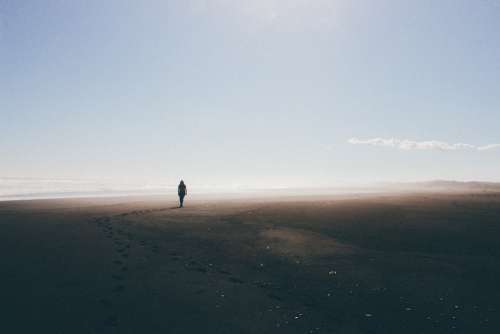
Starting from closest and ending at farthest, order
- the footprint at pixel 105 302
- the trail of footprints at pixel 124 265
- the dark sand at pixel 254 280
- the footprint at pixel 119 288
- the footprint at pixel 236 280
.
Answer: the dark sand at pixel 254 280 < the footprint at pixel 105 302 < the trail of footprints at pixel 124 265 < the footprint at pixel 119 288 < the footprint at pixel 236 280

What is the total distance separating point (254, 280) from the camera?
25.7 ft

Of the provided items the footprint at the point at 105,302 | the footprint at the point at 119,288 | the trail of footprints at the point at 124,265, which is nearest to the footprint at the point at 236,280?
the trail of footprints at the point at 124,265

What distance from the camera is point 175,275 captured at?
8211 millimetres

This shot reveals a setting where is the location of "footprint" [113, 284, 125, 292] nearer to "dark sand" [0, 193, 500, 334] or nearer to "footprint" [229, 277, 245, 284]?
"dark sand" [0, 193, 500, 334]

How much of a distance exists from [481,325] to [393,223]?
10116 millimetres

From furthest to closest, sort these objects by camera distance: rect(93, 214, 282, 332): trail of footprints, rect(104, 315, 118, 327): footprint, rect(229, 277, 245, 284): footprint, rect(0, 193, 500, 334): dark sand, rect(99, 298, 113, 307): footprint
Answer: rect(229, 277, 245, 284): footprint → rect(93, 214, 282, 332): trail of footprints → rect(99, 298, 113, 307): footprint → rect(0, 193, 500, 334): dark sand → rect(104, 315, 118, 327): footprint

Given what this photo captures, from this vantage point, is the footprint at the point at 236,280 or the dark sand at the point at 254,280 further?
the footprint at the point at 236,280

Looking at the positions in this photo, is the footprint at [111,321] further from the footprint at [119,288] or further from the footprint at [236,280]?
the footprint at [236,280]

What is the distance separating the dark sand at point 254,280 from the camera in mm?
5668

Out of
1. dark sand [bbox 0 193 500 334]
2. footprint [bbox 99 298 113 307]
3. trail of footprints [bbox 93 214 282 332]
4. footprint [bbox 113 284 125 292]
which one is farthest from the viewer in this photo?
footprint [bbox 113 284 125 292]

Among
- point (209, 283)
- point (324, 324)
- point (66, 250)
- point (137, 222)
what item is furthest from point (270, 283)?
point (137, 222)

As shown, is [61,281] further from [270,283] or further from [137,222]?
[137,222]

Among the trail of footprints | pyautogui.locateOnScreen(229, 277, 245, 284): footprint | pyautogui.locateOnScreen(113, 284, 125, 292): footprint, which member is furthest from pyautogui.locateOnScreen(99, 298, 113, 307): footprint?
pyautogui.locateOnScreen(229, 277, 245, 284): footprint

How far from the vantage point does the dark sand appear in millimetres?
5668
